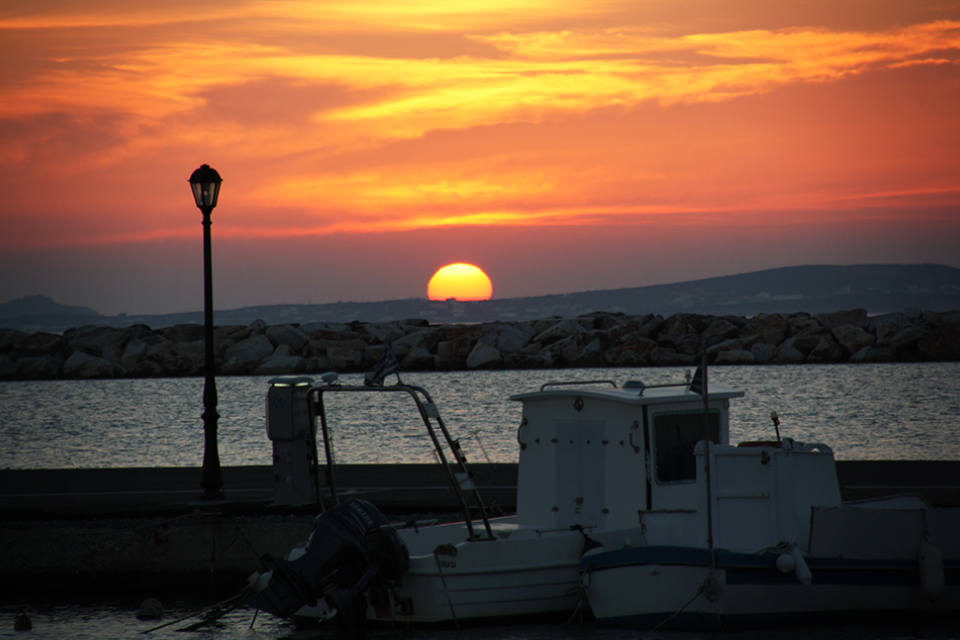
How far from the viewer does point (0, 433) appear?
134 feet

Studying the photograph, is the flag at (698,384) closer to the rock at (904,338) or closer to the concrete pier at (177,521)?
the concrete pier at (177,521)

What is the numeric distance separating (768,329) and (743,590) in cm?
7662

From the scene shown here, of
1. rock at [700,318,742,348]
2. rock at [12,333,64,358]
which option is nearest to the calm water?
rock at [12,333,64,358]

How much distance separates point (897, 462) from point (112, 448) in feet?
87.7

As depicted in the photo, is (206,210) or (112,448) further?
(112,448)

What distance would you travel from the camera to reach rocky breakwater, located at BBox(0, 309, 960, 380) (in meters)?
77.4

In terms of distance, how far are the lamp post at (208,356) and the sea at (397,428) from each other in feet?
8.01

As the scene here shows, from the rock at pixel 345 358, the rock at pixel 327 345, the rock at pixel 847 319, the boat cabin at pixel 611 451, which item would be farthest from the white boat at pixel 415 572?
the rock at pixel 847 319

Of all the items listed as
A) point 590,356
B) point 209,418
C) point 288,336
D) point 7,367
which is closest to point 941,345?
point 590,356

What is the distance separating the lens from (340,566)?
9.77 meters

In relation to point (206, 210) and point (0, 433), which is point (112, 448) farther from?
point (206, 210)

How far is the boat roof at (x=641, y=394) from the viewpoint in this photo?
10.8 metres

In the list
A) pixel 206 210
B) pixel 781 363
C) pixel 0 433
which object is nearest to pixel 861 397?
pixel 781 363

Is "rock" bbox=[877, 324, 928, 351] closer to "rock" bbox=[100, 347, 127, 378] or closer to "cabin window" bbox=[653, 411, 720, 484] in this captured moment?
"rock" bbox=[100, 347, 127, 378]
